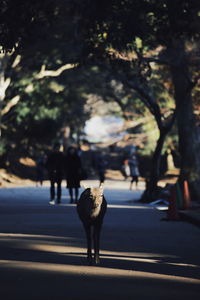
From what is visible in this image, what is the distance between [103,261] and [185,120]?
21.4 m

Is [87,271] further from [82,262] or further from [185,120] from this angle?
[185,120]

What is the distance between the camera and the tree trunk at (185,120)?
3294 centimetres

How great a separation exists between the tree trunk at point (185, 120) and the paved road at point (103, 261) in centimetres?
1076

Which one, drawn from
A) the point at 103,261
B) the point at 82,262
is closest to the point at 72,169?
the point at 103,261

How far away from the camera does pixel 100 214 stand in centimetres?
1247

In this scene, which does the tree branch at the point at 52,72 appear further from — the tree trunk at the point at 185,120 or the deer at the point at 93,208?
the deer at the point at 93,208

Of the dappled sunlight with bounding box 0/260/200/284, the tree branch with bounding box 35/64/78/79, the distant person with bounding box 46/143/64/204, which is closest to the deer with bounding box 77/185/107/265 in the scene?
the dappled sunlight with bounding box 0/260/200/284

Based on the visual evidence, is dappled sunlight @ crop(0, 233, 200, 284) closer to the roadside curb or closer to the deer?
the deer

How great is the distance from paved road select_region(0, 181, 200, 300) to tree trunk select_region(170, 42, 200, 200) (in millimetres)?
10763

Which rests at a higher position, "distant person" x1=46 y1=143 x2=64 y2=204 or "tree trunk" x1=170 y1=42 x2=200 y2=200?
"tree trunk" x1=170 y1=42 x2=200 y2=200

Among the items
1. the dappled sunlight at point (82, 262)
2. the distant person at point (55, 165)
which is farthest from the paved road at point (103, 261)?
→ the distant person at point (55, 165)

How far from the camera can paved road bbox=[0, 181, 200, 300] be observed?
973 centimetres

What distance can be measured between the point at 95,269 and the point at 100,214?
930 millimetres

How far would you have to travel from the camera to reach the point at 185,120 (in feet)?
111
